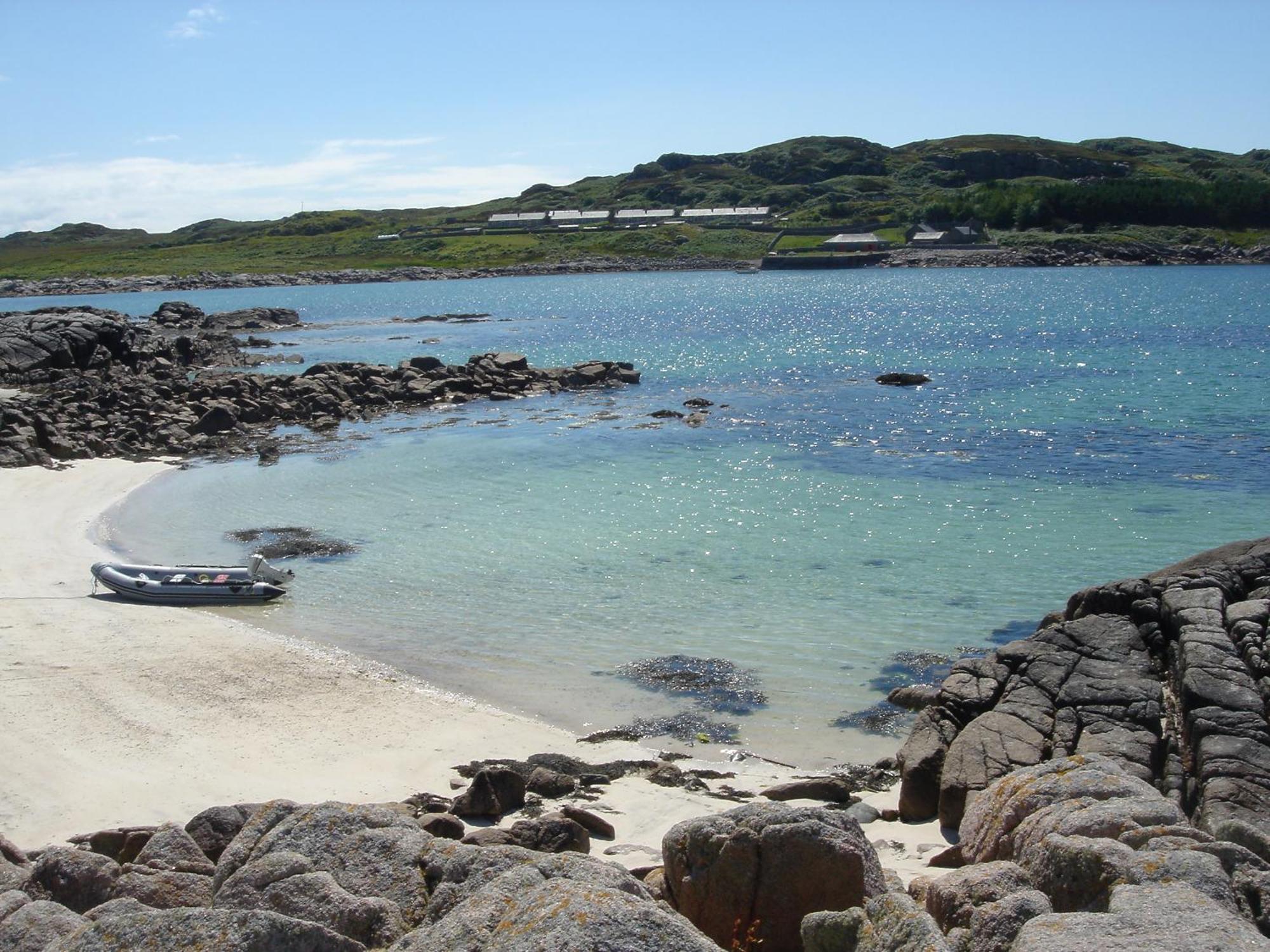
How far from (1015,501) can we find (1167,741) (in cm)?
1971

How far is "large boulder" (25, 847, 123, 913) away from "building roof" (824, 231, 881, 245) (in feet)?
573

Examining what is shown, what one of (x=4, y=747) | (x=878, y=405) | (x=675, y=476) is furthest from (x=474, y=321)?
(x=4, y=747)

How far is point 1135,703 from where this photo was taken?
14.1 metres

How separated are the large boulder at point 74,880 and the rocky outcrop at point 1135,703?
29.8 feet

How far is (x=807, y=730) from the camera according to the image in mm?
17609

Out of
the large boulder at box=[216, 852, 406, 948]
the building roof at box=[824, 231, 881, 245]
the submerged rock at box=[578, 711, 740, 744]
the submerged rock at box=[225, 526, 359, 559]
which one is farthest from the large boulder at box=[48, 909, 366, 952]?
the building roof at box=[824, 231, 881, 245]

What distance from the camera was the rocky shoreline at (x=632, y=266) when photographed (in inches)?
6280

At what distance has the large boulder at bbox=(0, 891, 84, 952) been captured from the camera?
24.8 feet

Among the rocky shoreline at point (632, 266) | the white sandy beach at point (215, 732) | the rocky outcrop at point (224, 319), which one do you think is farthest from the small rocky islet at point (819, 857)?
the rocky shoreline at point (632, 266)

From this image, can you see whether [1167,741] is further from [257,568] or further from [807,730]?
[257,568]

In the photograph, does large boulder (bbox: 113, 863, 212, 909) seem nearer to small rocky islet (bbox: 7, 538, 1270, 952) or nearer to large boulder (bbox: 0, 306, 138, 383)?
small rocky islet (bbox: 7, 538, 1270, 952)

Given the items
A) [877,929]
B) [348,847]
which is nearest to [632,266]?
[348,847]

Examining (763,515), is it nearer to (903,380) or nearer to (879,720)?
(879,720)

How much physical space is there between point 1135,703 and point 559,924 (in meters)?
10.5
